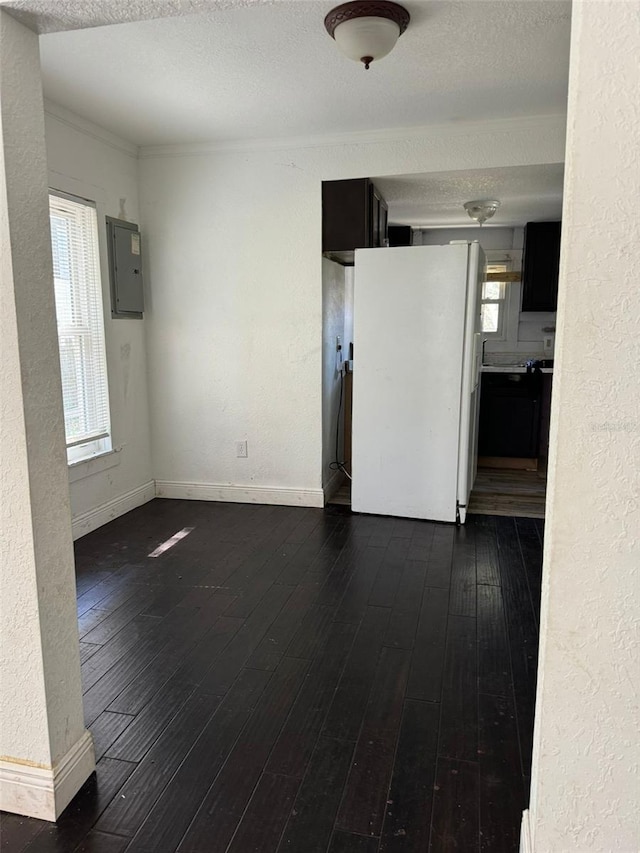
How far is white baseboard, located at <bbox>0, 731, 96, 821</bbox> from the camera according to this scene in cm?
156

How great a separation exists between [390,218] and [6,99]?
4653 millimetres

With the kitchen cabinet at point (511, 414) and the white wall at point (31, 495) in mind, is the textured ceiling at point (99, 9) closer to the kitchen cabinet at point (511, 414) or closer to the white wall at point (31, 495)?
the white wall at point (31, 495)

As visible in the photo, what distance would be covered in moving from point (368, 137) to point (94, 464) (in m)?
2.71

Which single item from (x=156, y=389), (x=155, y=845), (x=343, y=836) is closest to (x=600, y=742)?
(x=343, y=836)

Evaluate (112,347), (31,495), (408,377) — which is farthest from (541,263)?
(31,495)

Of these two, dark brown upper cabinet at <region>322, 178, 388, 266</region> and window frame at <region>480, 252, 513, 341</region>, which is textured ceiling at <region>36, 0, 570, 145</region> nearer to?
dark brown upper cabinet at <region>322, 178, 388, 266</region>

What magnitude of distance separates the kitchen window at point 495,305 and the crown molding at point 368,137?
8.85 ft

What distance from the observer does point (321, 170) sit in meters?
3.91

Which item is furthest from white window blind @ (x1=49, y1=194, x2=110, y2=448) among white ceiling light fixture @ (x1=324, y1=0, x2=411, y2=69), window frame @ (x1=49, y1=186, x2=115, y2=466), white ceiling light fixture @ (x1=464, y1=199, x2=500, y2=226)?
white ceiling light fixture @ (x1=464, y1=199, x2=500, y2=226)

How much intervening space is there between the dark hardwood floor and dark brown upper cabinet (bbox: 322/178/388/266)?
193 centimetres

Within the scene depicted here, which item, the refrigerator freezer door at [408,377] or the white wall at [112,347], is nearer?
the white wall at [112,347]

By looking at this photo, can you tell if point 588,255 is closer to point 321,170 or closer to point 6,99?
point 6,99

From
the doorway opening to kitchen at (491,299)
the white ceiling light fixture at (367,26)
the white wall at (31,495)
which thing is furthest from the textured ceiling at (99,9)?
the doorway opening to kitchen at (491,299)

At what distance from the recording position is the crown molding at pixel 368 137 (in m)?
3.54
